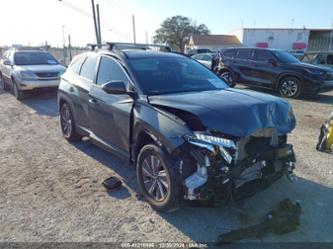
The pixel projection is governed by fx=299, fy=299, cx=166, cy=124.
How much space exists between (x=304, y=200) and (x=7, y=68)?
11724mm

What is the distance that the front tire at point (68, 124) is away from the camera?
5.75 metres

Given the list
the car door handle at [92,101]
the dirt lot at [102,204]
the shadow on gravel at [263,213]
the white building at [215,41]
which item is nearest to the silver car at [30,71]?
the dirt lot at [102,204]

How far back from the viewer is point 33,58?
1176 centimetres

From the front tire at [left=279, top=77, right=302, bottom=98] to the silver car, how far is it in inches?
323

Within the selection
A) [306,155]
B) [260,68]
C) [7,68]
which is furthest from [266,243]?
[7,68]

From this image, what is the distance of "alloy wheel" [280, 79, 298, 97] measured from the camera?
10797 mm

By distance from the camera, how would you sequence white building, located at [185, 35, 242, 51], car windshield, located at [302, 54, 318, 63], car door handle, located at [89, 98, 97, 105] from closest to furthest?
1. car door handle, located at [89, 98, 97, 105]
2. car windshield, located at [302, 54, 318, 63]
3. white building, located at [185, 35, 242, 51]

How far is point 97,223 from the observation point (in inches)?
131

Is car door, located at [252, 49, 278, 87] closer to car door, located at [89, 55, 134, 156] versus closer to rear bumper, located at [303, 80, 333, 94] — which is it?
rear bumper, located at [303, 80, 333, 94]

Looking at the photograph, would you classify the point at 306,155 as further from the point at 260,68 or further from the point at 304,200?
the point at 260,68

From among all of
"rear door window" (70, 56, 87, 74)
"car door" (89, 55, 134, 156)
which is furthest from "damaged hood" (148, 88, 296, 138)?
"rear door window" (70, 56, 87, 74)

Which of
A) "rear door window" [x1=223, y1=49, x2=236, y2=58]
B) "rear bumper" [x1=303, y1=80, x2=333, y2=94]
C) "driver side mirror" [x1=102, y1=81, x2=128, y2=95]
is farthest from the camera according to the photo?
"rear door window" [x1=223, y1=49, x2=236, y2=58]

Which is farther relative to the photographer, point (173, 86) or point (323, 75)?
point (323, 75)

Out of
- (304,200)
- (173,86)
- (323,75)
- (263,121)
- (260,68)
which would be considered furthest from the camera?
(260,68)
